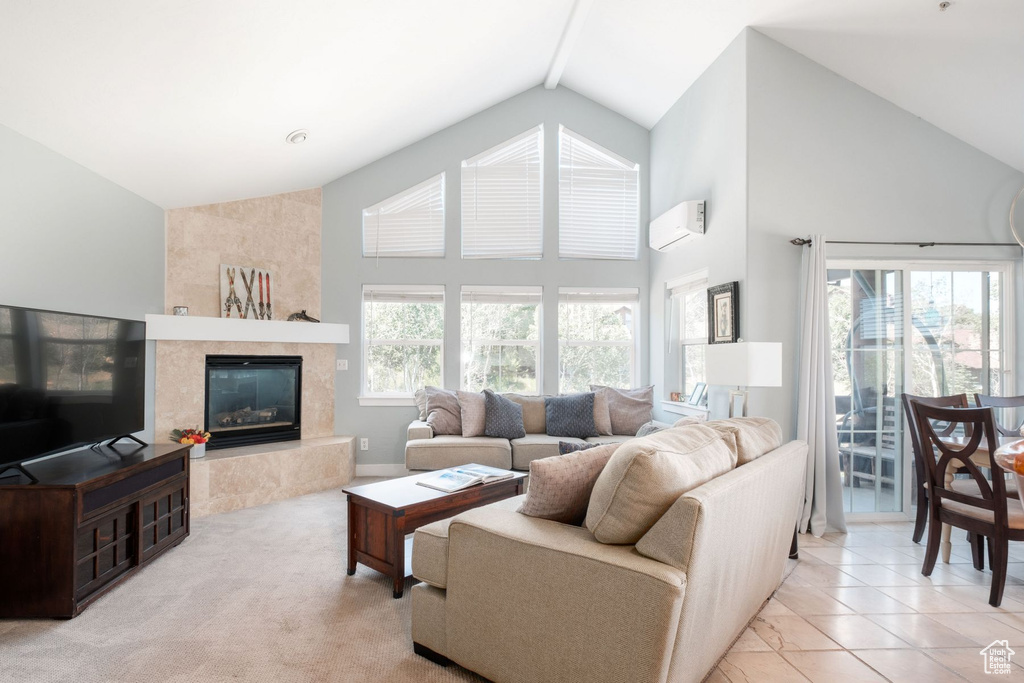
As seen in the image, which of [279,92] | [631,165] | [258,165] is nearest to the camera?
[279,92]

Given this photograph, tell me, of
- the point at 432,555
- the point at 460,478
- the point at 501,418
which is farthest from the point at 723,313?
the point at 432,555

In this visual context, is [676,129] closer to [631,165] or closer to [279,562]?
[631,165]

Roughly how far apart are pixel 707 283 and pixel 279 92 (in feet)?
10.9

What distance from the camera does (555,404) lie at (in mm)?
4887

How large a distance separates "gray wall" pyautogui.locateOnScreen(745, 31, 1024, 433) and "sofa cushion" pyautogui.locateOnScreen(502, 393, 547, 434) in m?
1.84

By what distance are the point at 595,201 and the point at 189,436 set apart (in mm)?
4169

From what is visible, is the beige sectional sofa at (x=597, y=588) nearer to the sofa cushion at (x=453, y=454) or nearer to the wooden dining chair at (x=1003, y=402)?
the sofa cushion at (x=453, y=454)

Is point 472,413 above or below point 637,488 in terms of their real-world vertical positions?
below

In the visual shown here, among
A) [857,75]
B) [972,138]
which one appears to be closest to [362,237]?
[857,75]

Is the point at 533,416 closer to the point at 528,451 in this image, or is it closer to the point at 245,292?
the point at 528,451

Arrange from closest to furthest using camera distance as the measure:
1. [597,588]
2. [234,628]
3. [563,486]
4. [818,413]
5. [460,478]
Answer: [597,588]
[563,486]
[234,628]
[460,478]
[818,413]

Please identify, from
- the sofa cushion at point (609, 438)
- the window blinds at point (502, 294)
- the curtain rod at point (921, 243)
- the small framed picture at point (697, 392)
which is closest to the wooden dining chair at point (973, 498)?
the curtain rod at point (921, 243)

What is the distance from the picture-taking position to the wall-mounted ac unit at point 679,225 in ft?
14.1

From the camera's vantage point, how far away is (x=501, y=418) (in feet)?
15.1
